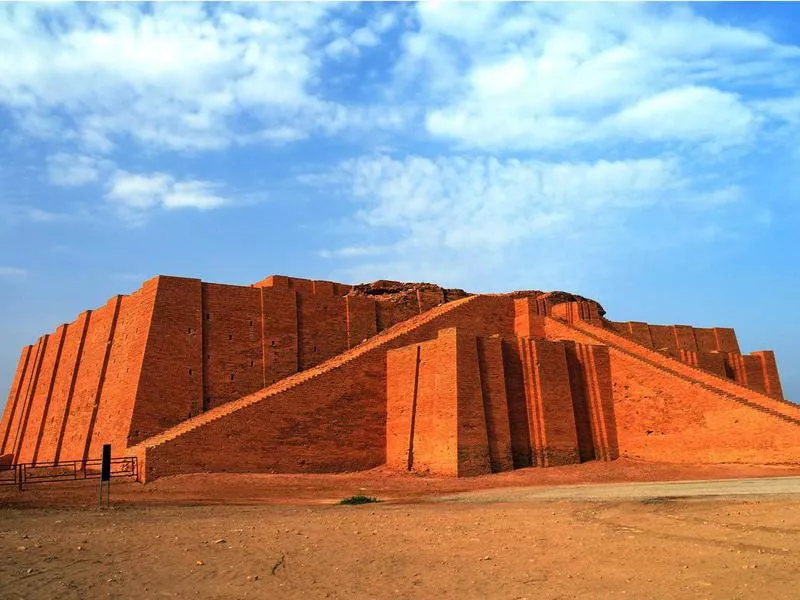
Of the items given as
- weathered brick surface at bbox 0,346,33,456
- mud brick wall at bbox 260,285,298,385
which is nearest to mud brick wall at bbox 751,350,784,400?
mud brick wall at bbox 260,285,298,385

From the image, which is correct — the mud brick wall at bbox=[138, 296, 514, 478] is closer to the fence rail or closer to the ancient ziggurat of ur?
the ancient ziggurat of ur

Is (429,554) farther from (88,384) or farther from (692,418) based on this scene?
(88,384)

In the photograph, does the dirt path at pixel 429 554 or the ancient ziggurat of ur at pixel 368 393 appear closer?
the dirt path at pixel 429 554

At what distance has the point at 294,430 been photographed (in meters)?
18.3

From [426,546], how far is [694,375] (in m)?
16.0

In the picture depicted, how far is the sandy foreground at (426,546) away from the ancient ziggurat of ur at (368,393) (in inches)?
167

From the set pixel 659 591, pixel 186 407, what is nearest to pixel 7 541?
pixel 659 591

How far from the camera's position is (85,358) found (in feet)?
80.6

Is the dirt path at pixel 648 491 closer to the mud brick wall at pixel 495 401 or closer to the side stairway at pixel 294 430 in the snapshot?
the mud brick wall at pixel 495 401

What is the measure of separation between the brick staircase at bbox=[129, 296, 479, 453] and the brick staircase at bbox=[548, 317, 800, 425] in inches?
172

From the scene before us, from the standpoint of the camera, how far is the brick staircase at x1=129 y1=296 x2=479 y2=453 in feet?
56.3

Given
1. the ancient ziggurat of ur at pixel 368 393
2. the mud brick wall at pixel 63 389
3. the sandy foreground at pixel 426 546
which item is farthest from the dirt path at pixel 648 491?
the mud brick wall at pixel 63 389

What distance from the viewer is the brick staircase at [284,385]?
56.3 feet

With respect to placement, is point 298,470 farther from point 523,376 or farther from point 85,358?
point 85,358
